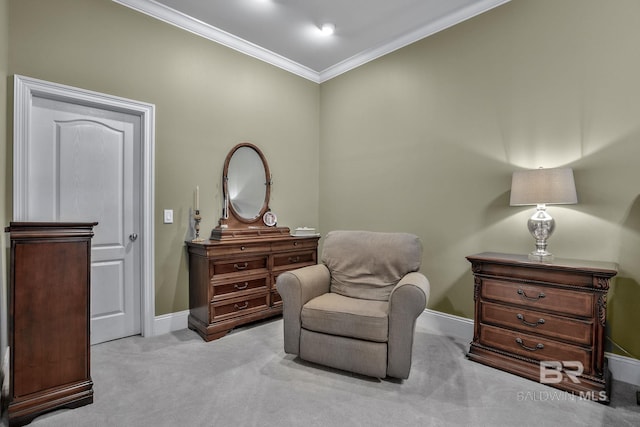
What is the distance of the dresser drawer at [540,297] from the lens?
2027 mm

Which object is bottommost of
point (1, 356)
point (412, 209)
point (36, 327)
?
point (1, 356)

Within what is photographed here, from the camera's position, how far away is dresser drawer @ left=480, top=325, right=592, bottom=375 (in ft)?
6.66

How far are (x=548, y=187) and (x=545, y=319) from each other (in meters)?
0.87

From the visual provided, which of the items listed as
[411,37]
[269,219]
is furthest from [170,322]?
[411,37]

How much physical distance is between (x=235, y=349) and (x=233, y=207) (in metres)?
1.42

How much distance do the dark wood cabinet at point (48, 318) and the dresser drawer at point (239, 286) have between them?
3.56 feet

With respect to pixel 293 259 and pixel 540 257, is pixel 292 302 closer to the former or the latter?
pixel 293 259

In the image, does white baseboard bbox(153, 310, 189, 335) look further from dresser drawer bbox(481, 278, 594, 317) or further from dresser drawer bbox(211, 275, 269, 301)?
dresser drawer bbox(481, 278, 594, 317)

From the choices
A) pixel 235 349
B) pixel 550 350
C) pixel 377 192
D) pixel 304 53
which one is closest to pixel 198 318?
pixel 235 349

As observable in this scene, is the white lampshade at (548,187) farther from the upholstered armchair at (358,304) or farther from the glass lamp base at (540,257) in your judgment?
the upholstered armchair at (358,304)

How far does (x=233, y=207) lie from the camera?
3.44 m

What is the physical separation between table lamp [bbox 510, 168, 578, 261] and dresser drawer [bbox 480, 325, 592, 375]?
21.4 inches

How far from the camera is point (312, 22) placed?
3.12 meters

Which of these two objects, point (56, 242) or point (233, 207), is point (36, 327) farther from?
point (233, 207)
